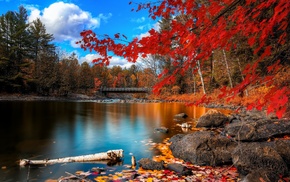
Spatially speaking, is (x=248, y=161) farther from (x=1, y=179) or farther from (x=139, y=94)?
(x=139, y=94)

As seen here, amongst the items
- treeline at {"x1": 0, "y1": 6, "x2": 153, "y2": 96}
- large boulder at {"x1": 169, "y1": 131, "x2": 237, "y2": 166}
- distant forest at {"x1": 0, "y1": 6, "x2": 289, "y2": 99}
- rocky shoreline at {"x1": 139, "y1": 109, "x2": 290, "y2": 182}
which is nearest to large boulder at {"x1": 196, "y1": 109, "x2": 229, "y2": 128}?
rocky shoreline at {"x1": 139, "y1": 109, "x2": 290, "y2": 182}

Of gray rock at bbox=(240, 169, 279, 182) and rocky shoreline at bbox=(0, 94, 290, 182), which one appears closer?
gray rock at bbox=(240, 169, 279, 182)

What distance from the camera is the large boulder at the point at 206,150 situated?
5.85m

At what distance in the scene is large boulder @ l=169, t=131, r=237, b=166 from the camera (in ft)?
19.2

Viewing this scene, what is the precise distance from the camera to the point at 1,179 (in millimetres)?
5121

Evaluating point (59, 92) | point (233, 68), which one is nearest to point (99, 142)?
point (233, 68)

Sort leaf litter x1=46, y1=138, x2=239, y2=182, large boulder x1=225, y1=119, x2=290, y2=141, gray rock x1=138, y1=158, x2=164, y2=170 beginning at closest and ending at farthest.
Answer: leaf litter x1=46, y1=138, x2=239, y2=182 → gray rock x1=138, y1=158, x2=164, y2=170 → large boulder x1=225, y1=119, x2=290, y2=141

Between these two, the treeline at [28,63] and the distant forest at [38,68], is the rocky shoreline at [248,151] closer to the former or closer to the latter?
the distant forest at [38,68]

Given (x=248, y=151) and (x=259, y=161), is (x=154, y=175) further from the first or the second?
(x=259, y=161)

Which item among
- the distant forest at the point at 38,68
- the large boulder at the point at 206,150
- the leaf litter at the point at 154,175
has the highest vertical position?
the distant forest at the point at 38,68

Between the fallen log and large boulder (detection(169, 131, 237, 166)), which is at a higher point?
large boulder (detection(169, 131, 237, 166))

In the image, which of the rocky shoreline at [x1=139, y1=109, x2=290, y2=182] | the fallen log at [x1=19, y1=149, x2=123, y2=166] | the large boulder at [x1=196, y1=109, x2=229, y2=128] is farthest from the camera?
the large boulder at [x1=196, y1=109, x2=229, y2=128]

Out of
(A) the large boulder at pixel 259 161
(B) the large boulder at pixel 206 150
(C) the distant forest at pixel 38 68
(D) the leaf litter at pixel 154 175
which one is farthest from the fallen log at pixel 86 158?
(C) the distant forest at pixel 38 68

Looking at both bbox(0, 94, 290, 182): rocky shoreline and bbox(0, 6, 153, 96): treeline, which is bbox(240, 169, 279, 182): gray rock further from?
bbox(0, 6, 153, 96): treeline
